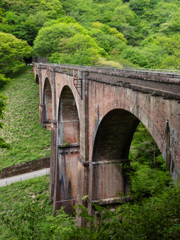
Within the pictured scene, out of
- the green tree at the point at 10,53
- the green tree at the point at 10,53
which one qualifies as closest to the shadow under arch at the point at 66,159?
the green tree at the point at 10,53

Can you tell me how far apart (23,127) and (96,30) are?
87.4 ft

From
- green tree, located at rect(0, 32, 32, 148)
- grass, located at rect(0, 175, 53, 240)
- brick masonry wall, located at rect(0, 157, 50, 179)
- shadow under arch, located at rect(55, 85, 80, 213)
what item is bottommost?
grass, located at rect(0, 175, 53, 240)

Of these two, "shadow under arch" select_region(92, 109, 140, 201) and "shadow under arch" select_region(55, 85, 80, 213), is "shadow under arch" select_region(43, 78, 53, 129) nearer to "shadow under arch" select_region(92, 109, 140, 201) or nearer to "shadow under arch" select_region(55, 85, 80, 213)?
"shadow under arch" select_region(55, 85, 80, 213)

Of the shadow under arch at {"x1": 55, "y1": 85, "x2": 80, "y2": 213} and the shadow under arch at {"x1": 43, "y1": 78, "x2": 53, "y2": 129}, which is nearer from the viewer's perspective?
the shadow under arch at {"x1": 55, "y1": 85, "x2": 80, "y2": 213}

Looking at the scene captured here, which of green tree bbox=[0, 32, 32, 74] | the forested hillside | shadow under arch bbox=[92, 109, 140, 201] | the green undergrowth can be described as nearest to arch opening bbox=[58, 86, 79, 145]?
shadow under arch bbox=[92, 109, 140, 201]

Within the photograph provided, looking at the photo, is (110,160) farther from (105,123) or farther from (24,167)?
(24,167)

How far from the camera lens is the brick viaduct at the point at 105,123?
648 cm

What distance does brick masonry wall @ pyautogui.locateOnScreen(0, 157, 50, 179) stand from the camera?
27.0 m

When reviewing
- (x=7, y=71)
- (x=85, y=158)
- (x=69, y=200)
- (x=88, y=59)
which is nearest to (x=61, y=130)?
(x=69, y=200)

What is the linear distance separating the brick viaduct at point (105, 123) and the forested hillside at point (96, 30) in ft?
32.3

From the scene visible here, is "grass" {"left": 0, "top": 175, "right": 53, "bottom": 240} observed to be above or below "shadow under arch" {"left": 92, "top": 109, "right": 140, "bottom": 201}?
below

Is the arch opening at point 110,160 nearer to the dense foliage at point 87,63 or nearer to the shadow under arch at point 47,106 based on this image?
the dense foliage at point 87,63

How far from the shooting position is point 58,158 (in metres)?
20.0

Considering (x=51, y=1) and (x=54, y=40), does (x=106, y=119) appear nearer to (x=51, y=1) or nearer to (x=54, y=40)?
(x=54, y=40)
